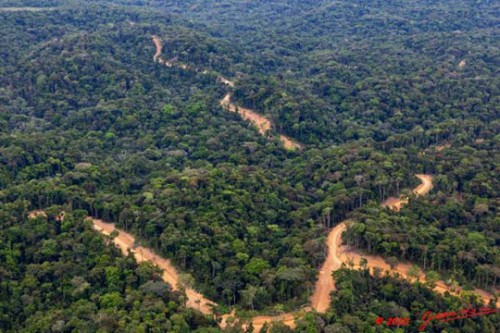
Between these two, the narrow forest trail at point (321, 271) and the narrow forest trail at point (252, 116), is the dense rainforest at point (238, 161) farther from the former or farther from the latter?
the narrow forest trail at point (252, 116)

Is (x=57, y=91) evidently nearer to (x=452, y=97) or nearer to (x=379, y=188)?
(x=379, y=188)

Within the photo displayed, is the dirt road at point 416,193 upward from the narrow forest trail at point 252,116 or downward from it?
downward

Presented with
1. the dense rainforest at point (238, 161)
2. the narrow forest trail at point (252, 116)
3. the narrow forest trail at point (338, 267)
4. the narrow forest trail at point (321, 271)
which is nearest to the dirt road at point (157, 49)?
the dense rainforest at point (238, 161)

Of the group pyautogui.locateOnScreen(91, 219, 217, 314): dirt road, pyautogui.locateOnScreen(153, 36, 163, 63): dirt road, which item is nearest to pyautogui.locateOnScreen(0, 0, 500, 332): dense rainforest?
pyautogui.locateOnScreen(91, 219, 217, 314): dirt road

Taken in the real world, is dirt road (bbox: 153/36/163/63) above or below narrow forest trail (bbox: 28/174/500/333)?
above

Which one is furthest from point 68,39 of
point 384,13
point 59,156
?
point 384,13

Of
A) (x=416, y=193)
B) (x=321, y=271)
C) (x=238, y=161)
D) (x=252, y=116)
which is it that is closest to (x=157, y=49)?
(x=252, y=116)

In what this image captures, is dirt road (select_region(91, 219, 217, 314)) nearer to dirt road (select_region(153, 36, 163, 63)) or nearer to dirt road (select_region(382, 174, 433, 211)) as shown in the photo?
dirt road (select_region(382, 174, 433, 211))

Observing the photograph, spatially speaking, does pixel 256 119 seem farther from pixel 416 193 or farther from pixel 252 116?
pixel 416 193
